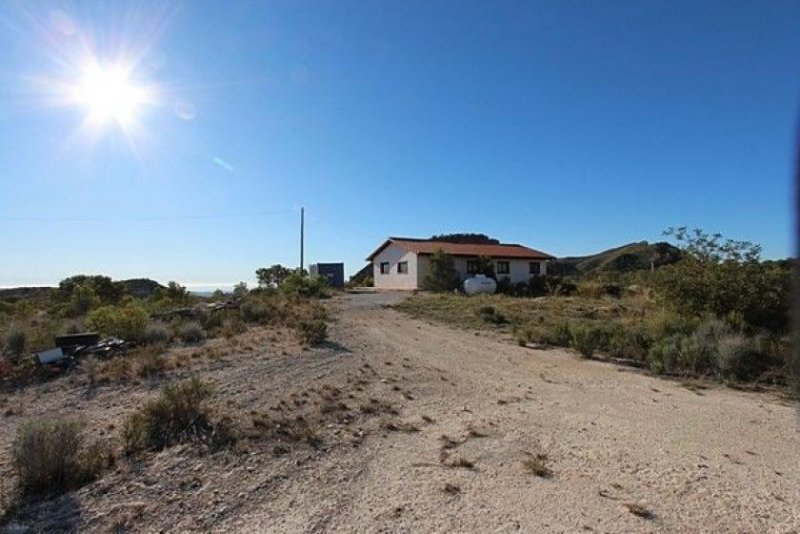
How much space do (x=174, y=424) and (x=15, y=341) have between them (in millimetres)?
8125

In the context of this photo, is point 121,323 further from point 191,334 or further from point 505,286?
point 505,286

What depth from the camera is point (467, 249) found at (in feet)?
131

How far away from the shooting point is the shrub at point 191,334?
1288cm

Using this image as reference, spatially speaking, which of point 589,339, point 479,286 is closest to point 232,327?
point 589,339

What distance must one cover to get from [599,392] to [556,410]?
5.02ft

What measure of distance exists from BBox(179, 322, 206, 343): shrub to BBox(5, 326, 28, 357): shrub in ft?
10.9

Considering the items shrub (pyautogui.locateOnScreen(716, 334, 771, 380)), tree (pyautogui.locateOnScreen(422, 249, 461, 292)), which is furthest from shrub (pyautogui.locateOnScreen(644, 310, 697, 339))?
tree (pyautogui.locateOnScreen(422, 249, 461, 292))

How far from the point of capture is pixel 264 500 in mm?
4250

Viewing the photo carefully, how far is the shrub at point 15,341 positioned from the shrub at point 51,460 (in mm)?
7832

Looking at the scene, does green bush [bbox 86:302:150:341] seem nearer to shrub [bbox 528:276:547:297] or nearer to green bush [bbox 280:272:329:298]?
green bush [bbox 280:272:329:298]

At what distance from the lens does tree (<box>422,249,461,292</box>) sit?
33875 mm

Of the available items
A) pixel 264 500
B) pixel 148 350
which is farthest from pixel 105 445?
pixel 148 350

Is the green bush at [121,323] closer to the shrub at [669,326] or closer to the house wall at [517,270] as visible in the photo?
the shrub at [669,326]

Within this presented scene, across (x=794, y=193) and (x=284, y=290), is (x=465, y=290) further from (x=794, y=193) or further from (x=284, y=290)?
(x=794, y=193)
